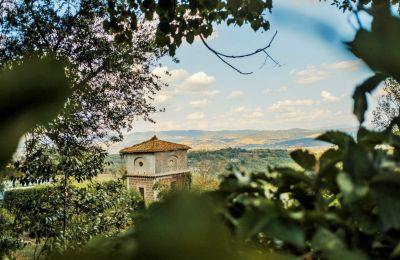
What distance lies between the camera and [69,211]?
12203 millimetres

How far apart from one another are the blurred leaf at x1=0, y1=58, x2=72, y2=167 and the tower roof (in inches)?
1595

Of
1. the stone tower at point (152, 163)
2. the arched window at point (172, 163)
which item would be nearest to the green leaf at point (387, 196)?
the stone tower at point (152, 163)

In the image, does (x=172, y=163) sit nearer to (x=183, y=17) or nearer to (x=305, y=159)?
(x=183, y=17)

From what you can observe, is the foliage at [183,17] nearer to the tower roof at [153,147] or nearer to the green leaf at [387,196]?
the green leaf at [387,196]

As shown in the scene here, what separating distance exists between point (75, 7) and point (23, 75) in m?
13.5

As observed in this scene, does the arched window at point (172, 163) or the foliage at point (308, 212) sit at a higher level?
the foliage at point (308, 212)

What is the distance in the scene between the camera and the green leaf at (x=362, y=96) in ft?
Result: 2.56

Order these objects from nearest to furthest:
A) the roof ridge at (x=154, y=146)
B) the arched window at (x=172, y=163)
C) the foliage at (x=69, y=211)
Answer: the foliage at (x=69, y=211) → the roof ridge at (x=154, y=146) → the arched window at (x=172, y=163)

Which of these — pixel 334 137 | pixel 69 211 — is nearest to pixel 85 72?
pixel 69 211

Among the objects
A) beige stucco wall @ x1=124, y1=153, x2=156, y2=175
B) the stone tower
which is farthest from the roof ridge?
beige stucco wall @ x1=124, y1=153, x2=156, y2=175

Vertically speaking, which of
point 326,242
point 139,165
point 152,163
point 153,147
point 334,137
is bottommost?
point 139,165

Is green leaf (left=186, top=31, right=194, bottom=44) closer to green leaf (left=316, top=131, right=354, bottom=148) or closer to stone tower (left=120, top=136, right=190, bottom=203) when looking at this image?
green leaf (left=316, top=131, right=354, bottom=148)

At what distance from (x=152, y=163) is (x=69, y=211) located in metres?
28.4

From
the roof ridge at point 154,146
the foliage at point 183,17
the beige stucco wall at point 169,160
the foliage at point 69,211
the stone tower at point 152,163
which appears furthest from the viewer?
the roof ridge at point 154,146
